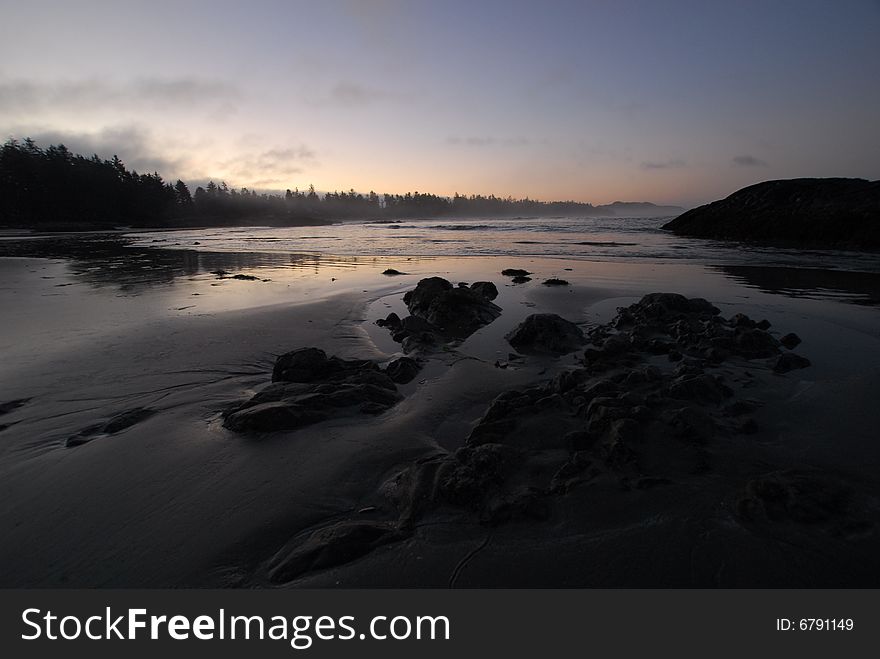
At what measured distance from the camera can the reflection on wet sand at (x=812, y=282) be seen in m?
9.48

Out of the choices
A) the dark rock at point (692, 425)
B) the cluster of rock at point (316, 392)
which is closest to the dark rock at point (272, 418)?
the cluster of rock at point (316, 392)

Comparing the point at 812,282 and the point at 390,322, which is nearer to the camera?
the point at 390,322

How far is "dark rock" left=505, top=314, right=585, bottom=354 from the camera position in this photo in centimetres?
607

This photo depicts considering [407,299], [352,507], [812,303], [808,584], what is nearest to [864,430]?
[808,584]

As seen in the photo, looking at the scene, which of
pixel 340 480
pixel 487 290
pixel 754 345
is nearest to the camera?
pixel 340 480

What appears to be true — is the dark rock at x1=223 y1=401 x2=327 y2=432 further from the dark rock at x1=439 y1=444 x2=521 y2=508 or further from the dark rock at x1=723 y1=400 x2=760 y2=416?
the dark rock at x1=723 y1=400 x2=760 y2=416

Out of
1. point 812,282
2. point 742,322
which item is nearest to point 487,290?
point 742,322

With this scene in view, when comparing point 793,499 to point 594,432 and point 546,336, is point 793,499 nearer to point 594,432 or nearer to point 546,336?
point 594,432

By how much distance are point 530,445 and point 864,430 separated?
2852mm

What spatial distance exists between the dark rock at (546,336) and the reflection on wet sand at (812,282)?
684 centimetres

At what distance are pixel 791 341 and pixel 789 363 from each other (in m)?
1.17

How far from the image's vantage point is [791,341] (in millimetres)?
5910

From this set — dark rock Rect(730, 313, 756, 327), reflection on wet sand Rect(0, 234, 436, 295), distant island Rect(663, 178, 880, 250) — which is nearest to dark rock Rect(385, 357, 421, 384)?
dark rock Rect(730, 313, 756, 327)

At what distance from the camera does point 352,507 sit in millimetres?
2869
